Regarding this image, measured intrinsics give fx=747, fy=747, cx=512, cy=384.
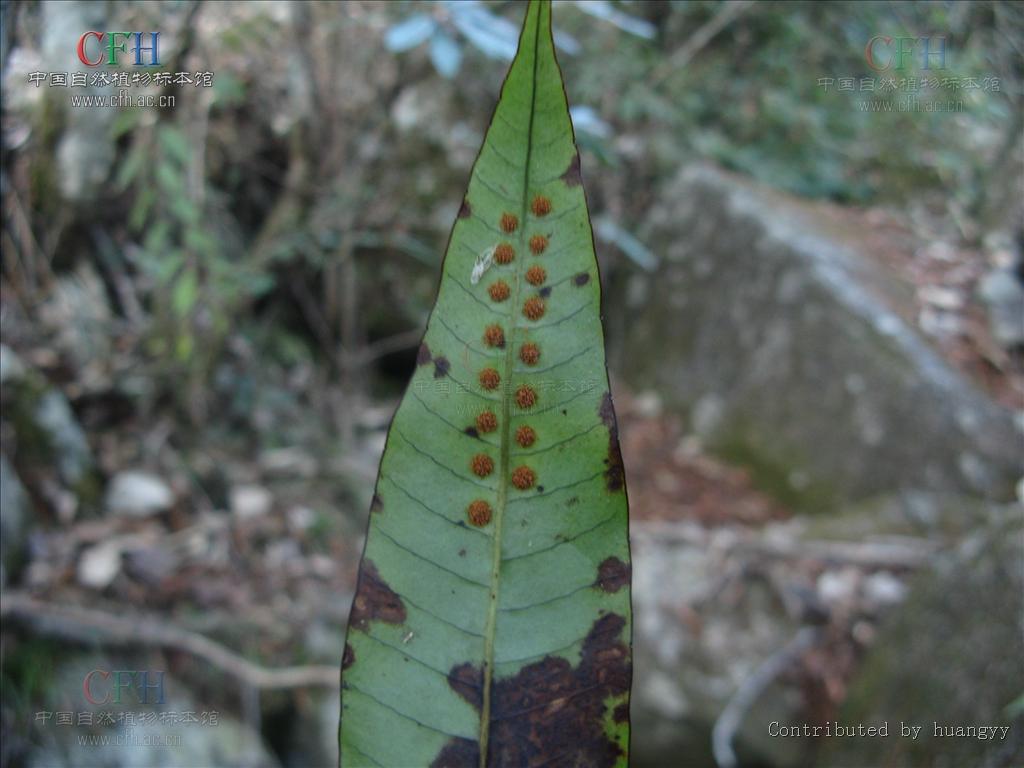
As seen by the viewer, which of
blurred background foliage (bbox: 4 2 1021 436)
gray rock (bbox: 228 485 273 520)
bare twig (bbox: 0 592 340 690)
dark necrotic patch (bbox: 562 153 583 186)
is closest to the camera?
dark necrotic patch (bbox: 562 153 583 186)

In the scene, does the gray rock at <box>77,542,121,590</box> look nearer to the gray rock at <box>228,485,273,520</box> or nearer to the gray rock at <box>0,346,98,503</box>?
the gray rock at <box>0,346,98,503</box>

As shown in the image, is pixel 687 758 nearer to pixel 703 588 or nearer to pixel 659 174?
pixel 703 588

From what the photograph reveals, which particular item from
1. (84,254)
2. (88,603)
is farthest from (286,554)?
(84,254)

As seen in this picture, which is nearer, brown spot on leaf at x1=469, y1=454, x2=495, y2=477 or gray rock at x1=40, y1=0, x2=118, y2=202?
brown spot on leaf at x1=469, y1=454, x2=495, y2=477

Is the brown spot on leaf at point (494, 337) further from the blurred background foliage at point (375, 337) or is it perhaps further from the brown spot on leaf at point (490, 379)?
the blurred background foliage at point (375, 337)

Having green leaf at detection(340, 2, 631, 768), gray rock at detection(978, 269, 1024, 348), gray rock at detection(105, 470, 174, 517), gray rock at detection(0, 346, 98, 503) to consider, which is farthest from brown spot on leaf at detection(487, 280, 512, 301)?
gray rock at detection(978, 269, 1024, 348)

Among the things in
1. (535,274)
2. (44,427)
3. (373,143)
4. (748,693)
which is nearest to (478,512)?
(535,274)

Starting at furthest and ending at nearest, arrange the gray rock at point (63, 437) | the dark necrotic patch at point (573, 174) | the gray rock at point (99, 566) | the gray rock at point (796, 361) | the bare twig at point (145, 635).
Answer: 1. the gray rock at point (796, 361)
2. the gray rock at point (63, 437)
3. the gray rock at point (99, 566)
4. the bare twig at point (145, 635)
5. the dark necrotic patch at point (573, 174)

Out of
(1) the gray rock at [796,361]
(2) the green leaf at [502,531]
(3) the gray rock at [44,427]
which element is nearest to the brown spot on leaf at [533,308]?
(2) the green leaf at [502,531]

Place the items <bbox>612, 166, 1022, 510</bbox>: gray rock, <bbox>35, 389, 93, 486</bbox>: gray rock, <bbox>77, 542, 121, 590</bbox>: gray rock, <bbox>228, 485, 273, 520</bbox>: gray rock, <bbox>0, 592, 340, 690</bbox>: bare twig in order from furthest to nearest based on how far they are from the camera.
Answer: <bbox>612, 166, 1022, 510</bbox>: gray rock → <bbox>228, 485, 273, 520</bbox>: gray rock → <bbox>35, 389, 93, 486</bbox>: gray rock → <bbox>77, 542, 121, 590</bbox>: gray rock → <bbox>0, 592, 340, 690</bbox>: bare twig
